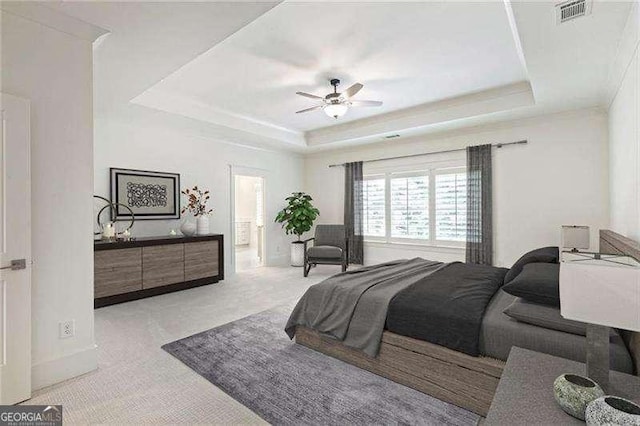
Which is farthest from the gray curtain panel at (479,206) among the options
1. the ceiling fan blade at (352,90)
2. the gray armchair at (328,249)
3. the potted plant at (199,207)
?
the potted plant at (199,207)

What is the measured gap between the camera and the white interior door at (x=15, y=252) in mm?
1888

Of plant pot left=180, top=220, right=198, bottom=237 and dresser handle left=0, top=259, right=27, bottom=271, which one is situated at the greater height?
plant pot left=180, top=220, right=198, bottom=237

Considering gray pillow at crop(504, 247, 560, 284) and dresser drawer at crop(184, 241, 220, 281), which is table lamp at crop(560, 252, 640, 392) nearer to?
gray pillow at crop(504, 247, 560, 284)

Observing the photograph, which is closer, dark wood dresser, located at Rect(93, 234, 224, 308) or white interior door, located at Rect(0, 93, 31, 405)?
white interior door, located at Rect(0, 93, 31, 405)

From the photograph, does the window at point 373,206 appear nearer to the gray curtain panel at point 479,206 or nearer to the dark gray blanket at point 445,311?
the gray curtain panel at point 479,206

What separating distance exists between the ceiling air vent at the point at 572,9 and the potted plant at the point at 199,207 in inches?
193

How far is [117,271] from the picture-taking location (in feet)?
12.7

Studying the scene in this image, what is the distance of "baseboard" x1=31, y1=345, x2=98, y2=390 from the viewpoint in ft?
6.77

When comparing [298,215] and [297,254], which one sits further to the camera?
[297,254]

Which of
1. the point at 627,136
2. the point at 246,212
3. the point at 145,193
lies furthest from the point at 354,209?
the point at 246,212

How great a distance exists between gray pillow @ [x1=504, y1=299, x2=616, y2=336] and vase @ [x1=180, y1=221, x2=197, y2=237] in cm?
437

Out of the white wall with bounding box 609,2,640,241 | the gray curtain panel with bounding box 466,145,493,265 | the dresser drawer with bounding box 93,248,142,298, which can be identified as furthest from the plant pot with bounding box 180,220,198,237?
the white wall with bounding box 609,2,640,241

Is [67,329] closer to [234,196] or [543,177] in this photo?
[234,196]

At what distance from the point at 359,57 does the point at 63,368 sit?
3.73 meters
